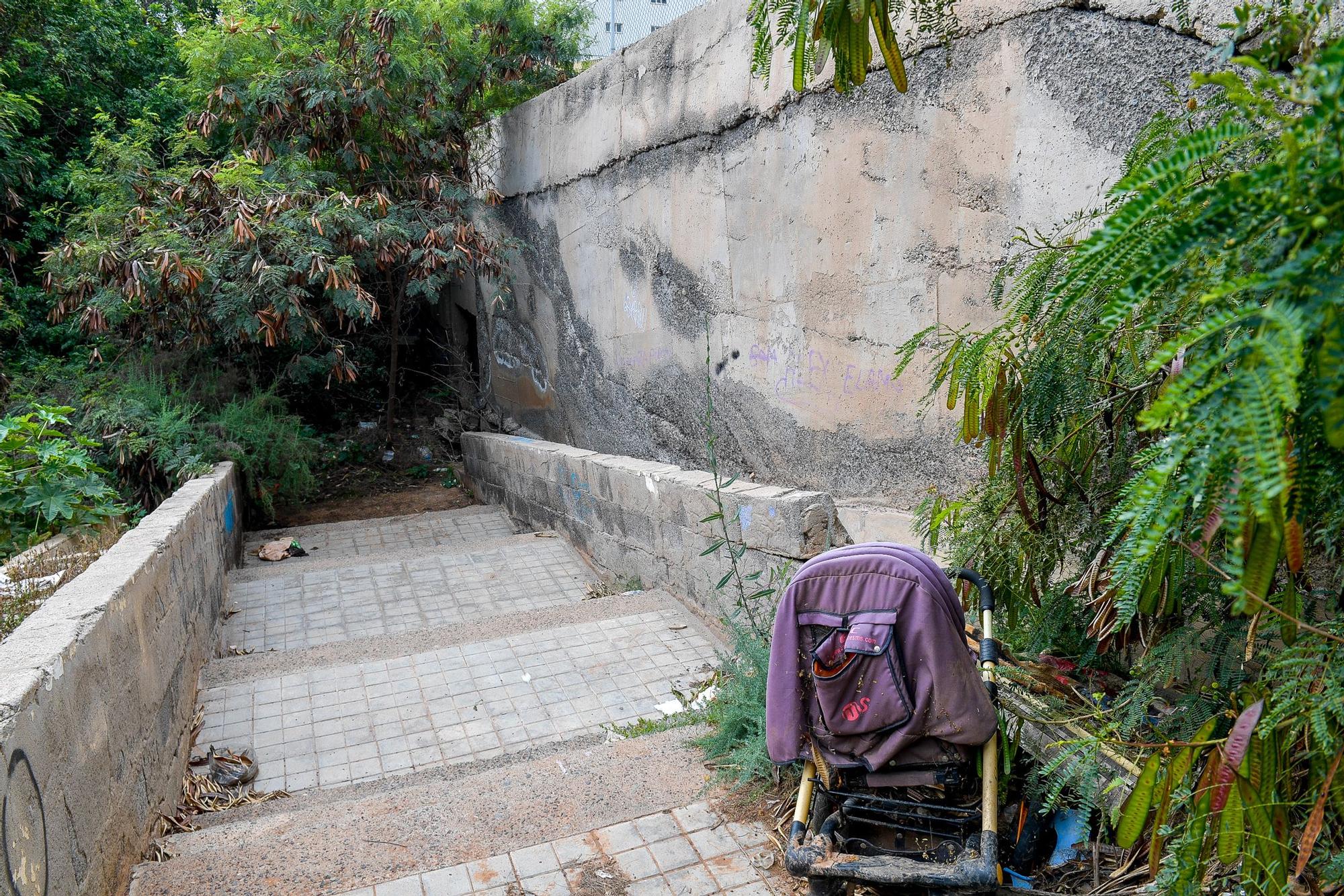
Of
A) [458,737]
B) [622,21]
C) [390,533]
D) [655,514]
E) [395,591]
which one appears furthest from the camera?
[622,21]

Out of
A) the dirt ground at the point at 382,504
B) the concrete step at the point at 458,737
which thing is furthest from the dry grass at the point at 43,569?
the dirt ground at the point at 382,504

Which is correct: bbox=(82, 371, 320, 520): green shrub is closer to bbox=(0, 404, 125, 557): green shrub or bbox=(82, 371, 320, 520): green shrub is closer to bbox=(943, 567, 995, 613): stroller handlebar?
bbox=(0, 404, 125, 557): green shrub

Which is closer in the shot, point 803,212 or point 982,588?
point 982,588

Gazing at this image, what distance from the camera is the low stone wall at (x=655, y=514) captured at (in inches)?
180

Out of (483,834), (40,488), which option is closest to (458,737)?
(483,834)

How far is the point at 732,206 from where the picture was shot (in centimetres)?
670

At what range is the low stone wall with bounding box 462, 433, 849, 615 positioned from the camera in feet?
15.0

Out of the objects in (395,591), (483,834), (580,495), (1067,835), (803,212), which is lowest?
(395,591)

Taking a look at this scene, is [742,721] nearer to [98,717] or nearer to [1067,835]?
[1067,835]

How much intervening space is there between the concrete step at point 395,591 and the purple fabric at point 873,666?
376 centimetres

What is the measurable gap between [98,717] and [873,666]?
8.16ft

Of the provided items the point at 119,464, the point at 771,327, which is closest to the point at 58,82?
the point at 119,464

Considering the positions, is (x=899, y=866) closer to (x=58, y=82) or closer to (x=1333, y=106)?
(x=1333, y=106)

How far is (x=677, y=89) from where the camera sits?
23.8ft
